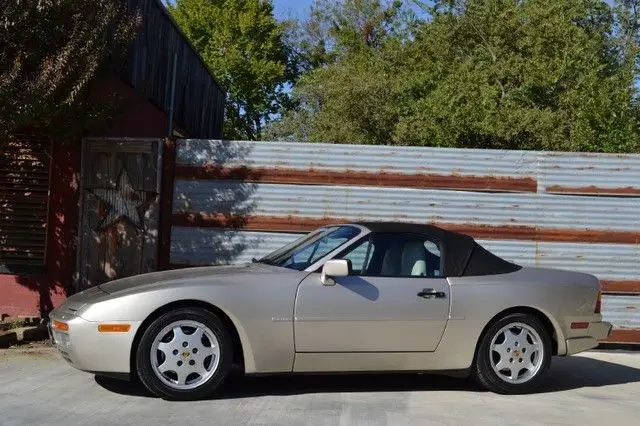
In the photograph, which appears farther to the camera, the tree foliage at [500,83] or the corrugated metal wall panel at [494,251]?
the tree foliage at [500,83]

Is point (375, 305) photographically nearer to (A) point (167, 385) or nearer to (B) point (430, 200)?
(A) point (167, 385)

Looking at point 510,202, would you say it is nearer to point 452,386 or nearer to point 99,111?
point 452,386

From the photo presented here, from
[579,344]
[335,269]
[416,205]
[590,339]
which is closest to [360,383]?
[335,269]

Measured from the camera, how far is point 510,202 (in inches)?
365

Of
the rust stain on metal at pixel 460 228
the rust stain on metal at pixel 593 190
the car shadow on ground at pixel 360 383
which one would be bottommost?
the car shadow on ground at pixel 360 383

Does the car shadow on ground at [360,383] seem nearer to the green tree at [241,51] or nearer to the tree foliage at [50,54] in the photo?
the tree foliage at [50,54]

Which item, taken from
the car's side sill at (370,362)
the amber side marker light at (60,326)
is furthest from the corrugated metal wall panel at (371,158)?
the amber side marker light at (60,326)

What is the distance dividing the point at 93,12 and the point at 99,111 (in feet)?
3.67

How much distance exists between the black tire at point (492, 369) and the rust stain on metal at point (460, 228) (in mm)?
2754

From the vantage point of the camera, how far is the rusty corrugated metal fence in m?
9.22

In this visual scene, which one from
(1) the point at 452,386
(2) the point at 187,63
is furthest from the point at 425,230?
(2) the point at 187,63

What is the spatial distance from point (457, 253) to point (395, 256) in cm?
54

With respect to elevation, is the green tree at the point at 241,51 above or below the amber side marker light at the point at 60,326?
above

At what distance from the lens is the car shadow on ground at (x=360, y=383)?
6375 mm
